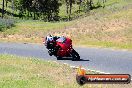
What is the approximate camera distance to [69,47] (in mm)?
24984

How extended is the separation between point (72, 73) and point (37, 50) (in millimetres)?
10127

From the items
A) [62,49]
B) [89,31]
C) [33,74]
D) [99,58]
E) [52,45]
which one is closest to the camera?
[33,74]

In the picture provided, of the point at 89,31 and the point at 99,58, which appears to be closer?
the point at 99,58

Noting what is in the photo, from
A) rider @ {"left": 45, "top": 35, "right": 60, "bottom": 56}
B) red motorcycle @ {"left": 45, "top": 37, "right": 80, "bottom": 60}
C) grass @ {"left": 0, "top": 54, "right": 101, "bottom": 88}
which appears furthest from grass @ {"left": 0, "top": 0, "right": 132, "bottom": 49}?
grass @ {"left": 0, "top": 54, "right": 101, "bottom": 88}

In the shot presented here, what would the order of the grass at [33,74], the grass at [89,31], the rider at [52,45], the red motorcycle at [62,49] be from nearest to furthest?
the grass at [33,74]
the red motorcycle at [62,49]
the rider at [52,45]
the grass at [89,31]

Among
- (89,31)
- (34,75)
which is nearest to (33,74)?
(34,75)

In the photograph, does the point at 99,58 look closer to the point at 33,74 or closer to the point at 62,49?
the point at 62,49

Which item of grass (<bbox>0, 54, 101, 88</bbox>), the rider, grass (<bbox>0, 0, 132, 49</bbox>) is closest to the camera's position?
grass (<bbox>0, 54, 101, 88</bbox>)

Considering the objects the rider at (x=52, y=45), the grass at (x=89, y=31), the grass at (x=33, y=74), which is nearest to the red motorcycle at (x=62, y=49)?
the rider at (x=52, y=45)

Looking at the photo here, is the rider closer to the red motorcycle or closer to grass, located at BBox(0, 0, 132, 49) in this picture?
the red motorcycle

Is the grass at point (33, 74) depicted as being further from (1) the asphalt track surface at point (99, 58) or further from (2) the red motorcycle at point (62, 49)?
(2) the red motorcycle at point (62, 49)

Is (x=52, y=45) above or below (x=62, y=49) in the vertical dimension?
above

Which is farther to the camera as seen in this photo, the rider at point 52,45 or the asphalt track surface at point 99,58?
the rider at point 52,45

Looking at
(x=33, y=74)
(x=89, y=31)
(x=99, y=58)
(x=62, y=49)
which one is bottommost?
(x=89, y=31)
